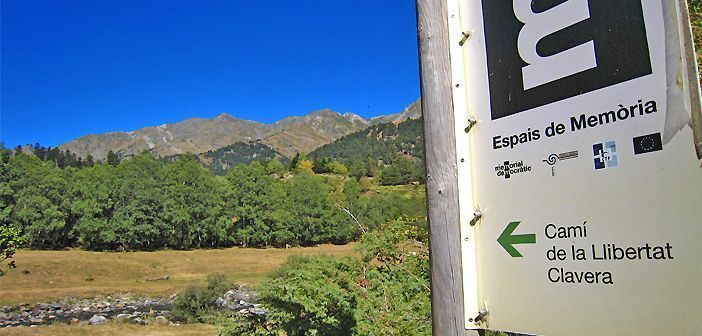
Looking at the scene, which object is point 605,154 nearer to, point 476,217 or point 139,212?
point 476,217

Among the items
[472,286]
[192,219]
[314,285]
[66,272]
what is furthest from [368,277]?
[192,219]

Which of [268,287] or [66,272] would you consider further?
[66,272]

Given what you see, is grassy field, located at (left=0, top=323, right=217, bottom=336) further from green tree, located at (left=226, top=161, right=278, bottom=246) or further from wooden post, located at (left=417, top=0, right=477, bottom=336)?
green tree, located at (left=226, top=161, right=278, bottom=246)

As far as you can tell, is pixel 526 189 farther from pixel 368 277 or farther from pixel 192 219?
→ pixel 192 219

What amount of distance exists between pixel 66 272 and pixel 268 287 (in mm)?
36079

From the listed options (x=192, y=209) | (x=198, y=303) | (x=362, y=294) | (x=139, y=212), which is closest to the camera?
(x=362, y=294)

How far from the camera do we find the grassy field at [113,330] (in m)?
19.5

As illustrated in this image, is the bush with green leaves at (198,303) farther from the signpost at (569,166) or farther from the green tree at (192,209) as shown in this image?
the green tree at (192,209)

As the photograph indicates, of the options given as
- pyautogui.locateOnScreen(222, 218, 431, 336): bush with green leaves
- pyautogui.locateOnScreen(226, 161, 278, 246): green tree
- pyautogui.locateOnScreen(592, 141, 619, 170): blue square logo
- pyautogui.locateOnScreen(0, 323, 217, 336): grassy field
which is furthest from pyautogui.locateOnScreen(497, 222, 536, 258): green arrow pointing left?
pyautogui.locateOnScreen(226, 161, 278, 246): green tree

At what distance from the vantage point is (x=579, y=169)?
1471mm

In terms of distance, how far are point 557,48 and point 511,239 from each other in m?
0.64

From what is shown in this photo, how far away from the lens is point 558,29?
1.58 metres

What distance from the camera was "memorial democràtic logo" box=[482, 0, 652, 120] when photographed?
4.59 feet

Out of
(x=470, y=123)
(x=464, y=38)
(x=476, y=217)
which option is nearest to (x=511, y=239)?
(x=476, y=217)
